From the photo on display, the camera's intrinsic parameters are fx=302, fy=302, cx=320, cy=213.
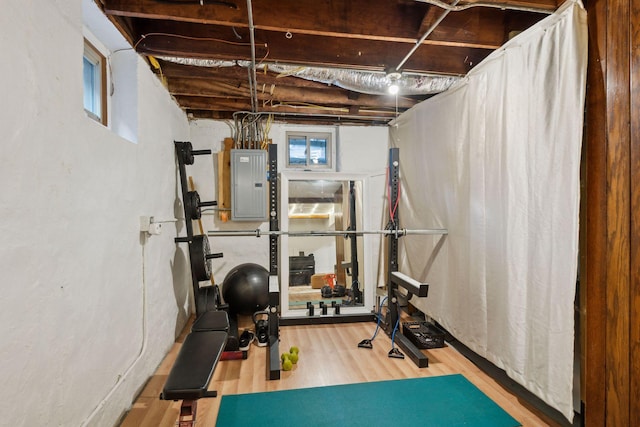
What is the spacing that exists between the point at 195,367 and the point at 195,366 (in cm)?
1

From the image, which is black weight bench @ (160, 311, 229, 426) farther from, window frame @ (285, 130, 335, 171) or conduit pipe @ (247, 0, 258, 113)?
window frame @ (285, 130, 335, 171)

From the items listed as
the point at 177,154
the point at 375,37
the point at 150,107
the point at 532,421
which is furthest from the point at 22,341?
the point at 532,421

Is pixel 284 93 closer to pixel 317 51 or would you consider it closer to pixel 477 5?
pixel 317 51

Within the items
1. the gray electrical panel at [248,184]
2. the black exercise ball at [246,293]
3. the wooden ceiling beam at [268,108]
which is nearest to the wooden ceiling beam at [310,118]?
the wooden ceiling beam at [268,108]

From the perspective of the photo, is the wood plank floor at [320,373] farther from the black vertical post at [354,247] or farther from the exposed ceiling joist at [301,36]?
the exposed ceiling joist at [301,36]

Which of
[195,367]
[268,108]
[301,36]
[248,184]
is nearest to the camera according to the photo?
[195,367]

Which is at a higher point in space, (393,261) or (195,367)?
(393,261)

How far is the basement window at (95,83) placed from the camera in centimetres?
196

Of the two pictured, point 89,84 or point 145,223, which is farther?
point 145,223

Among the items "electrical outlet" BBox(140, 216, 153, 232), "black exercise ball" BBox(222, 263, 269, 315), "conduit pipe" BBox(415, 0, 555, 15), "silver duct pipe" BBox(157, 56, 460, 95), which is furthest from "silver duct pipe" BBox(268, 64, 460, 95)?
"black exercise ball" BBox(222, 263, 269, 315)

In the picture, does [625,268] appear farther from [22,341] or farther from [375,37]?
[22,341]

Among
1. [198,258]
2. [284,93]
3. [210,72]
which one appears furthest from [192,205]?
[284,93]

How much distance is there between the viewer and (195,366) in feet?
5.24

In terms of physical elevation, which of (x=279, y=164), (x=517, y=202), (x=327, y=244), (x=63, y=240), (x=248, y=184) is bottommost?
(x=327, y=244)
